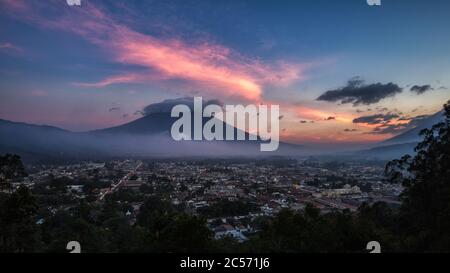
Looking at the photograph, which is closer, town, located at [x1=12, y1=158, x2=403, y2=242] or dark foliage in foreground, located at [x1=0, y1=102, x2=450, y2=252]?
dark foliage in foreground, located at [x1=0, y1=102, x2=450, y2=252]

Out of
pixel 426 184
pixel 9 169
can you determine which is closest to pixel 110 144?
pixel 9 169

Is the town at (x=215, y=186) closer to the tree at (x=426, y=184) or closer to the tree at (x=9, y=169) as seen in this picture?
the tree at (x=9, y=169)

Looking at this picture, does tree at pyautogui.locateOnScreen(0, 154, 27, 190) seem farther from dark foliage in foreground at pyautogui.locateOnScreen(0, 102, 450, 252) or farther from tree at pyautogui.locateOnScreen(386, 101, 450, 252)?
tree at pyautogui.locateOnScreen(386, 101, 450, 252)

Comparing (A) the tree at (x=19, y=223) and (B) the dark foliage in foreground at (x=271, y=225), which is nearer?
(B) the dark foliage in foreground at (x=271, y=225)

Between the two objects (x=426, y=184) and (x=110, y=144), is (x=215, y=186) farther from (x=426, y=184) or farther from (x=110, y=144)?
(x=426, y=184)

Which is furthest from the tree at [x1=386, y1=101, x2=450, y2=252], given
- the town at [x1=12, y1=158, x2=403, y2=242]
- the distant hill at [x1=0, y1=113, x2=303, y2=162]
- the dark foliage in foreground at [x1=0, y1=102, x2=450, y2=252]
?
the distant hill at [x1=0, y1=113, x2=303, y2=162]

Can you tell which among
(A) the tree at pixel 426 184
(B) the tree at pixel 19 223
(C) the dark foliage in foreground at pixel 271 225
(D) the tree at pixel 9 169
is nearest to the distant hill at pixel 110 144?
(D) the tree at pixel 9 169

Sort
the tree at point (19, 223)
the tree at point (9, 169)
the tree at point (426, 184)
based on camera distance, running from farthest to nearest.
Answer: the tree at point (9, 169), the tree at point (426, 184), the tree at point (19, 223)

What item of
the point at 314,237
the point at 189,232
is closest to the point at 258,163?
the point at 314,237

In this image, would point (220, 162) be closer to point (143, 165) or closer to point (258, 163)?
point (258, 163)
